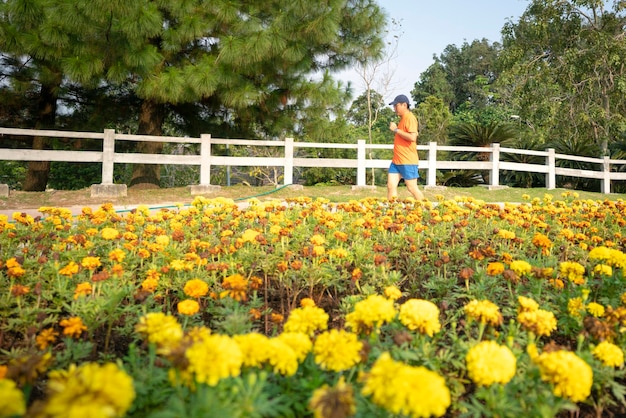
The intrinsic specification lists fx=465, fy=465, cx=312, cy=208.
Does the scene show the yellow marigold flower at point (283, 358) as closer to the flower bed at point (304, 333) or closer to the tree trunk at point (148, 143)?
the flower bed at point (304, 333)

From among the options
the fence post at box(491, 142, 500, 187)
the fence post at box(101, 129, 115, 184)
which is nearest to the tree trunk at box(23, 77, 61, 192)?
the fence post at box(101, 129, 115, 184)

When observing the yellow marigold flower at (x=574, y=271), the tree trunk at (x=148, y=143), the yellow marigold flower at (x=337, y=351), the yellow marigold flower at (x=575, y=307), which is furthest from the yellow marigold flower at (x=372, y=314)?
the tree trunk at (x=148, y=143)

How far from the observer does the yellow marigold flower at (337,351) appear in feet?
3.85

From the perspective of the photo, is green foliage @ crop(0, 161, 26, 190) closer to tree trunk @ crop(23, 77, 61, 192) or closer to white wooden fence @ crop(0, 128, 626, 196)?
tree trunk @ crop(23, 77, 61, 192)

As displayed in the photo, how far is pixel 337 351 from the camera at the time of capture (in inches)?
46.6

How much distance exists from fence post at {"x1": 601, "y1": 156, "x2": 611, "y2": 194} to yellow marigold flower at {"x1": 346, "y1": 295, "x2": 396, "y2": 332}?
1474 cm

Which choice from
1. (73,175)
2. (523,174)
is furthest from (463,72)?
(73,175)

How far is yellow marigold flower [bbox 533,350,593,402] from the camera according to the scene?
108cm

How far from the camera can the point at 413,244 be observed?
3.20m

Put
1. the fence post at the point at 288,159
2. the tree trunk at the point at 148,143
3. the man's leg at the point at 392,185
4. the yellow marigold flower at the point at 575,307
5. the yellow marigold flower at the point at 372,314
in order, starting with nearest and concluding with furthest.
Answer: the yellow marigold flower at the point at 372,314 → the yellow marigold flower at the point at 575,307 → the man's leg at the point at 392,185 → the fence post at the point at 288,159 → the tree trunk at the point at 148,143

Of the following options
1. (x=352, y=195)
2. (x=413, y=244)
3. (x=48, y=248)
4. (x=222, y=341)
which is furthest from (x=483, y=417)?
(x=352, y=195)

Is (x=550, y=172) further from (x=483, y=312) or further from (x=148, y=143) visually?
(x=483, y=312)

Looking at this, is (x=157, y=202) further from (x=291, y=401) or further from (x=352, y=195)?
(x=291, y=401)

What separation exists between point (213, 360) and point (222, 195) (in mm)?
8914
